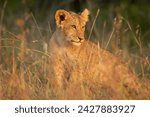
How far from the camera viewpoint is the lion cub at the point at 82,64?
338 inches

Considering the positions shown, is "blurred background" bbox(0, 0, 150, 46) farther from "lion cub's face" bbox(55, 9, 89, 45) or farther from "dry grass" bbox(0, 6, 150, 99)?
"lion cub's face" bbox(55, 9, 89, 45)

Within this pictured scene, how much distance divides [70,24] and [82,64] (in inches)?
18.9

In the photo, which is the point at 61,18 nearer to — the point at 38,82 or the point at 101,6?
the point at 38,82

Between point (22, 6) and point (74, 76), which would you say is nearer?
point (74, 76)

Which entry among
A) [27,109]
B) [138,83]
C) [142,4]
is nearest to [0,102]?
[27,109]

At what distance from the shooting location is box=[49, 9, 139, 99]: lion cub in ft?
28.2

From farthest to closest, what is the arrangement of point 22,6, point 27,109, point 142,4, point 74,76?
point 142,4 < point 22,6 < point 74,76 < point 27,109

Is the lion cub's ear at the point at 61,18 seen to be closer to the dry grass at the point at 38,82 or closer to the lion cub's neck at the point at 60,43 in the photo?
the lion cub's neck at the point at 60,43

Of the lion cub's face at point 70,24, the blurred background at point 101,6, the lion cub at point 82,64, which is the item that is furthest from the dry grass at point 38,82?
the blurred background at point 101,6

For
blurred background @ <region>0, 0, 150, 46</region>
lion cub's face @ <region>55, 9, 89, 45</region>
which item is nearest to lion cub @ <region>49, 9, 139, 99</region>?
lion cub's face @ <region>55, 9, 89, 45</region>

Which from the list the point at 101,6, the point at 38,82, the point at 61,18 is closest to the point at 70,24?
the point at 61,18

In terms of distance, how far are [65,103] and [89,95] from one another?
0.34 meters

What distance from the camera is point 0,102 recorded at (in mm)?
8344

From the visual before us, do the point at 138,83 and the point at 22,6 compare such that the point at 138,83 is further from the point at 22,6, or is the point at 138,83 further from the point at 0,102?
the point at 22,6
